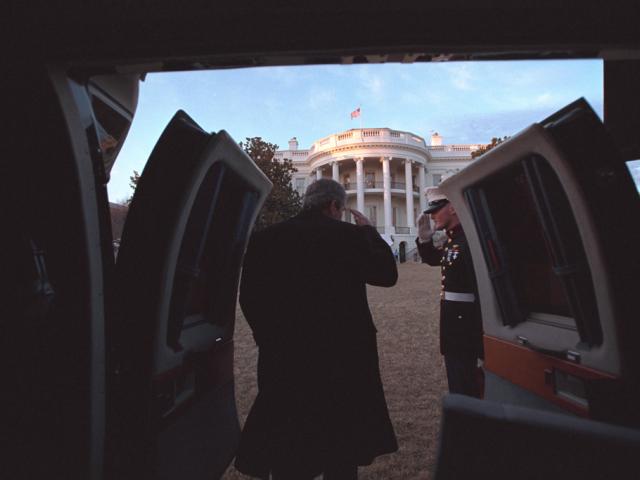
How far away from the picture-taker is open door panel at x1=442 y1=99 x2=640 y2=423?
133 cm

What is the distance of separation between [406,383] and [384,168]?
37355mm

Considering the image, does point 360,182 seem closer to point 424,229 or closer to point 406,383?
point 406,383

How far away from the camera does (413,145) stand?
4197 cm

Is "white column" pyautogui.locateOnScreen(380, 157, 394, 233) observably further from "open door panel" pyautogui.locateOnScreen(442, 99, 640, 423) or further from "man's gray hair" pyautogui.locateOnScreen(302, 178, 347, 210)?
"man's gray hair" pyautogui.locateOnScreen(302, 178, 347, 210)

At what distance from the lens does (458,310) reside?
124 inches

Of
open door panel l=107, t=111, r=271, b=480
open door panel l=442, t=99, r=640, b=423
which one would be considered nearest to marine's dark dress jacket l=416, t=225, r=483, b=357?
open door panel l=442, t=99, r=640, b=423

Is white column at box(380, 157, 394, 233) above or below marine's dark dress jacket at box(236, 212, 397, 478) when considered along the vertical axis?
above

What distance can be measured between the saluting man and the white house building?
35413 mm

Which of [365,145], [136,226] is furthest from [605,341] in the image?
[365,145]

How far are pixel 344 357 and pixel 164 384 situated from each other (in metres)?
0.81

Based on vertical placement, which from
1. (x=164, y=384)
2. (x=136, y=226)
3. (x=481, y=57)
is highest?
(x=481, y=57)

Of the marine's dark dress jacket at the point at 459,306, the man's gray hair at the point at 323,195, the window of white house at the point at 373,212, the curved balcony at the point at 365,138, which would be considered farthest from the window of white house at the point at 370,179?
the man's gray hair at the point at 323,195

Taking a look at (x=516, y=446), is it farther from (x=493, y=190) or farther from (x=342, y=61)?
(x=493, y=190)

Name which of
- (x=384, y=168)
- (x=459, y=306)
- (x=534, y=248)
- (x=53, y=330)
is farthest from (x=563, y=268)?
(x=384, y=168)
